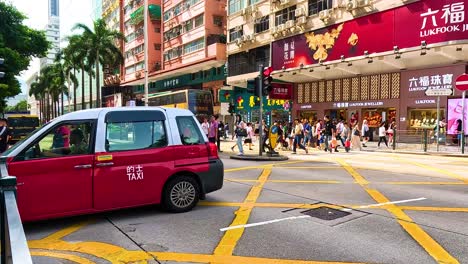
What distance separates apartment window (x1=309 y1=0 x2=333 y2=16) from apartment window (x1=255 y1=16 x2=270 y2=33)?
17.9 feet

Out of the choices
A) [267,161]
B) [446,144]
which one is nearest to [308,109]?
[446,144]

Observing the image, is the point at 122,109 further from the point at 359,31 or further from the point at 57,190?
the point at 359,31

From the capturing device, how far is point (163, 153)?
20.9 feet

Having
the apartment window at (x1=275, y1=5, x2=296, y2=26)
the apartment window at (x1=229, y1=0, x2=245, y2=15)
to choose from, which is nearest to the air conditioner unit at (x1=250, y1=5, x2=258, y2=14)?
the apartment window at (x1=229, y1=0, x2=245, y2=15)

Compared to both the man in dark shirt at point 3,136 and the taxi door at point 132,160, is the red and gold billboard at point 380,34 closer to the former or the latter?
the taxi door at point 132,160

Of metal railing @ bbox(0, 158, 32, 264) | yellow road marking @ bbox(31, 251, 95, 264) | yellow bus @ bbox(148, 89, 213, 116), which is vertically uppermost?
yellow bus @ bbox(148, 89, 213, 116)

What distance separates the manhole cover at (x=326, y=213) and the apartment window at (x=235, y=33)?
3432 cm

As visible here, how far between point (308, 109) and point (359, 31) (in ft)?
27.1

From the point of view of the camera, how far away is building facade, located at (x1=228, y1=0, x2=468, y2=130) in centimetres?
2272

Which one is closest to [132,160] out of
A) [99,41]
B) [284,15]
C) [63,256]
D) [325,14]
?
[63,256]

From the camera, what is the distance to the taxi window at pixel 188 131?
6.67 m

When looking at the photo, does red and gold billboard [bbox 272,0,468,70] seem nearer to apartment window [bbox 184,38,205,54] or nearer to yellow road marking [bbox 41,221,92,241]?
apartment window [bbox 184,38,205,54]

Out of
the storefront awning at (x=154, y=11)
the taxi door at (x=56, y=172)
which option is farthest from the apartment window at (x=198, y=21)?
the taxi door at (x=56, y=172)

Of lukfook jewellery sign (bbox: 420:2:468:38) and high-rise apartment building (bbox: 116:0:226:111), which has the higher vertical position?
high-rise apartment building (bbox: 116:0:226:111)
